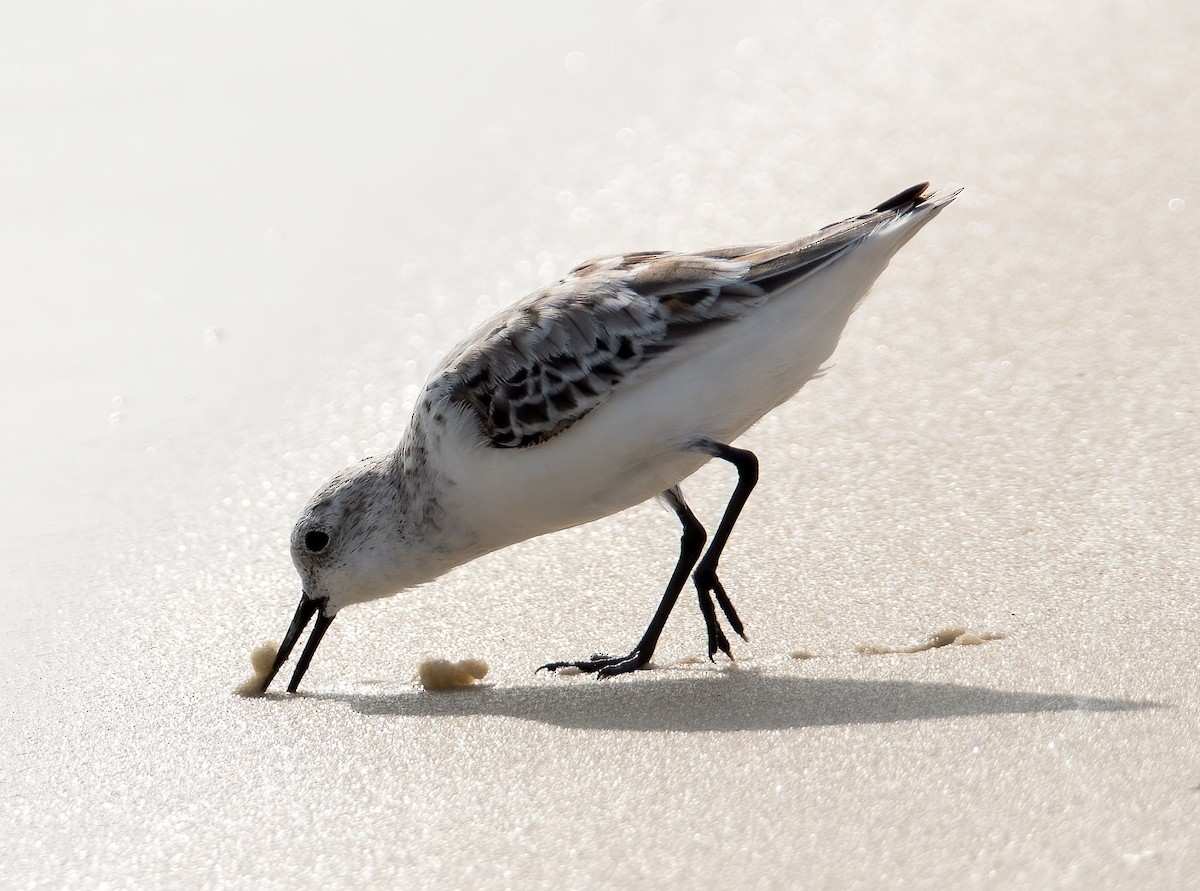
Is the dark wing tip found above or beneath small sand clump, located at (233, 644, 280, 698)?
above

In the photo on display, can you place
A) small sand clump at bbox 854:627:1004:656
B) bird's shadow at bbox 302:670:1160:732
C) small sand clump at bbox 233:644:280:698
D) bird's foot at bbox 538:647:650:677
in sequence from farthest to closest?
small sand clump at bbox 233:644:280:698 < bird's foot at bbox 538:647:650:677 < small sand clump at bbox 854:627:1004:656 < bird's shadow at bbox 302:670:1160:732

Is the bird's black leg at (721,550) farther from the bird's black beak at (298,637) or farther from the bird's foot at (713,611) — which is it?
the bird's black beak at (298,637)

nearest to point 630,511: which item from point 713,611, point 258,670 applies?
point 713,611

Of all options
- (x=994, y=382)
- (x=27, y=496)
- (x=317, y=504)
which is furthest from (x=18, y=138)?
(x=994, y=382)

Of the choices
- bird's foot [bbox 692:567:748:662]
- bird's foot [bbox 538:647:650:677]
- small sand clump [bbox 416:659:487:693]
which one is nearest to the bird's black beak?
small sand clump [bbox 416:659:487:693]

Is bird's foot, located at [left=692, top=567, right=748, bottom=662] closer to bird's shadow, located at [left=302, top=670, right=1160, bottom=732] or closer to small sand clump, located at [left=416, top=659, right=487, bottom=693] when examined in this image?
bird's shadow, located at [left=302, top=670, right=1160, bottom=732]

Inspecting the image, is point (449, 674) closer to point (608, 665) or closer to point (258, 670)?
point (608, 665)

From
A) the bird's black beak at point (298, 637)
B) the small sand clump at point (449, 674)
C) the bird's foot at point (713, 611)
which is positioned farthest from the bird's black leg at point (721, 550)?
the bird's black beak at point (298, 637)
